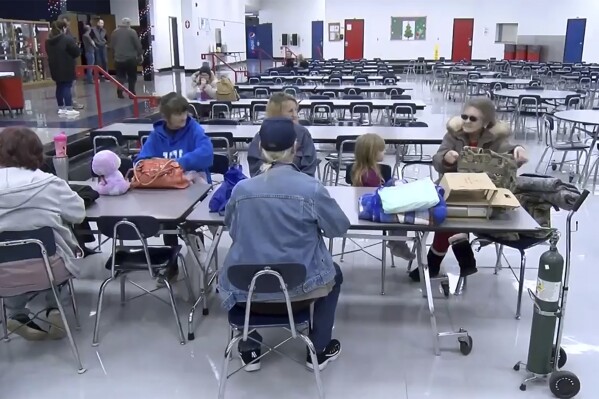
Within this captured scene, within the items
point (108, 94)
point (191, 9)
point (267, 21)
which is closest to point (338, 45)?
point (267, 21)

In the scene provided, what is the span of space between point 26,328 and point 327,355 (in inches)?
63.8

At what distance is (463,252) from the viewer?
3355 millimetres

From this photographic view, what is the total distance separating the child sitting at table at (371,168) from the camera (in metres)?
3.60

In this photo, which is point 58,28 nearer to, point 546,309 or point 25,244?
point 25,244

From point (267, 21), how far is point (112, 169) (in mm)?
25860

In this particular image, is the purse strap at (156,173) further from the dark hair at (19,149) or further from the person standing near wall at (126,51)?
the person standing near wall at (126,51)

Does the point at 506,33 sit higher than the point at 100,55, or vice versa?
the point at 506,33

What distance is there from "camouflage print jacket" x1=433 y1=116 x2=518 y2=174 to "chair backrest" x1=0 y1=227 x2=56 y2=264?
2.26 m

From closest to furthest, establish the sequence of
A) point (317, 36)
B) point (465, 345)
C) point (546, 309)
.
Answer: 1. point (546, 309)
2. point (465, 345)
3. point (317, 36)

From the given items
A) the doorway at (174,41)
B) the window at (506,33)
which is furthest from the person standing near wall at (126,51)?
the window at (506,33)

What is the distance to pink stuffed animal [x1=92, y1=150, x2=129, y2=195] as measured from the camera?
3.14 m

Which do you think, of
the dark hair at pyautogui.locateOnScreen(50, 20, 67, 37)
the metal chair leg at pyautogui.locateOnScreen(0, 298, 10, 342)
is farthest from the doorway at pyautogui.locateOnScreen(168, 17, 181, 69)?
the metal chair leg at pyautogui.locateOnScreen(0, 298, 10, 342)

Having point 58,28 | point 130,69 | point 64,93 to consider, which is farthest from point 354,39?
point 64,93

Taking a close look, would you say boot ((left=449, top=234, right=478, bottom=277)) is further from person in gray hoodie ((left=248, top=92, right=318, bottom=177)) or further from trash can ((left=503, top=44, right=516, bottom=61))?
trash can ((left=503, top=44, right=516, bottom=61))
